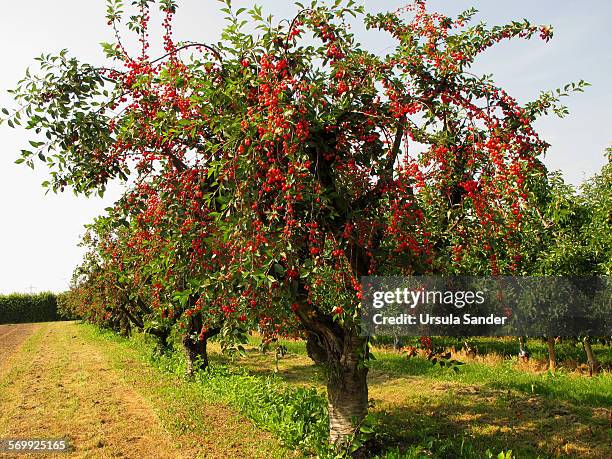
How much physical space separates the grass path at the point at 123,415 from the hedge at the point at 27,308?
158 ft

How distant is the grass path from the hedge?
4824 centimetres

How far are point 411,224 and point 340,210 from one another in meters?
1.15

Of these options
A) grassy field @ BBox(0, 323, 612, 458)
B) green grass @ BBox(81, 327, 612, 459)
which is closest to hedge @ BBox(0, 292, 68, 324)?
grassy field @ BBox(0, 323, 612, 458)

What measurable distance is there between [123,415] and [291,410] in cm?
387

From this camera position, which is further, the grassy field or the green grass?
the grassy field

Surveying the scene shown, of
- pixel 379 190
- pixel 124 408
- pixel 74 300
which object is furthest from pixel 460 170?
pixel 74 300

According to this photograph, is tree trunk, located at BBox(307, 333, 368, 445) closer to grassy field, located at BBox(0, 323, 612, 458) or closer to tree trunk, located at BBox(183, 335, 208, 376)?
grassy field, located at BBox(0, 323, 612, 458)

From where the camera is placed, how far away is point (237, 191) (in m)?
5.02

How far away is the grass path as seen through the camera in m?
7.86

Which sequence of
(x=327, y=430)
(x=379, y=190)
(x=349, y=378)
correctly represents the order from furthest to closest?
(x=327, y=430)
(x=349, y=378)
(x=379, y=190)

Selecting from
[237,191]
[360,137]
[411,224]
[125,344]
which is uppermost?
[360,137]

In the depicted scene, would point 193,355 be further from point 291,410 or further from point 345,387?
point 345,387

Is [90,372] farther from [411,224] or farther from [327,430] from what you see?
[411,224]

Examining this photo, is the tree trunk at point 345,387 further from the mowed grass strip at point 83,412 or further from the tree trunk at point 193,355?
the tree trunk at point 193,355
